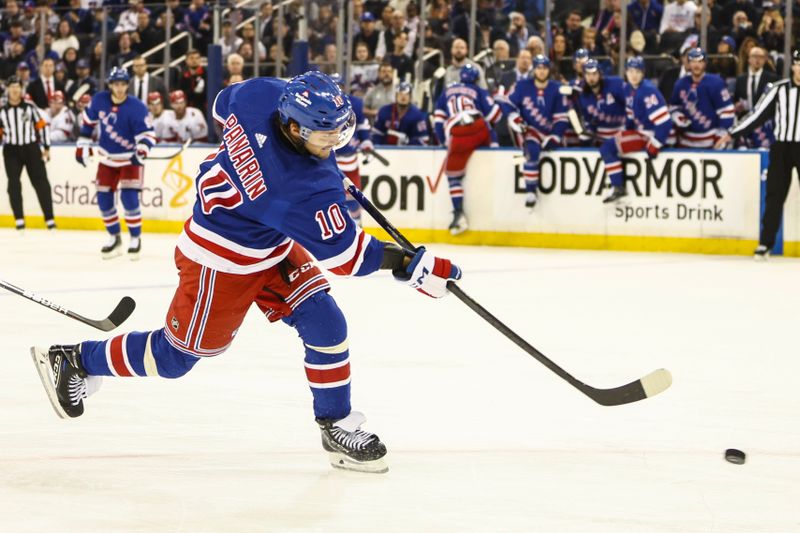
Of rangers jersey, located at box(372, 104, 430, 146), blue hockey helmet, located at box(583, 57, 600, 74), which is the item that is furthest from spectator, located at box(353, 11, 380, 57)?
blue hockey helmet, located at box(583, 57, 600, 74)

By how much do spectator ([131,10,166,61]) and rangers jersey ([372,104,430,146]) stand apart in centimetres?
304

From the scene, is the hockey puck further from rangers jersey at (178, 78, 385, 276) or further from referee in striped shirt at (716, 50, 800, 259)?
referee in striped shirt at (716, 50, 800, 259)

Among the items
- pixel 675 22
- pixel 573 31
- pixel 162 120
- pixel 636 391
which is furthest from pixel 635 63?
pixel 636 391

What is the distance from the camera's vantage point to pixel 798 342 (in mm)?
6125

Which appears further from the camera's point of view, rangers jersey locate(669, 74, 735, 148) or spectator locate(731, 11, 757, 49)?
spectator locate(731, 11, 757, 49)

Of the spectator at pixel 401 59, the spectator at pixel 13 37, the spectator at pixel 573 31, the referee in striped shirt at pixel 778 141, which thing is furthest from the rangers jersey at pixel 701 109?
the spectator at pixel 13 37

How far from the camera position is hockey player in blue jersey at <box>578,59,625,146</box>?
1148 centimetres

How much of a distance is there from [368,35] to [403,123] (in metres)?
1.10

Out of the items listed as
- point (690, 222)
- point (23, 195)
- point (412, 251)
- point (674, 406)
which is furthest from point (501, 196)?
point (412, 251)

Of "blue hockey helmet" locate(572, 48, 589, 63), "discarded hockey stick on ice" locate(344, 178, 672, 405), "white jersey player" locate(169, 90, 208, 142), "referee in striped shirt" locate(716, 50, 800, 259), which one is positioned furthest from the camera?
"white jersey player" locate(169, 90, 208, 142)

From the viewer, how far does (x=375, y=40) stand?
43.5ft

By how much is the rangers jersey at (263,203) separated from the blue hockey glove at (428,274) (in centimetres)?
10

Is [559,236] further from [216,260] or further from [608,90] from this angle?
[216,260]

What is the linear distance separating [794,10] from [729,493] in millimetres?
8842
